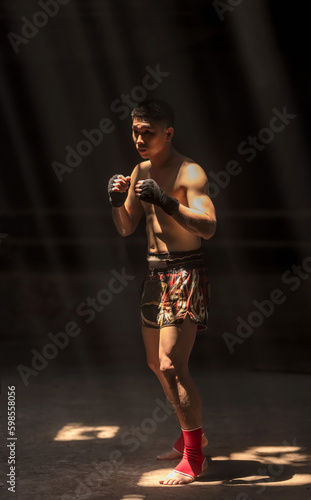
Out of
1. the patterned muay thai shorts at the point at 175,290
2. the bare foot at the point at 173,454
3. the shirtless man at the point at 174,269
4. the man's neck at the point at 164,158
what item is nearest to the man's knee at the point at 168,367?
the shirtless man at the point at 174,269

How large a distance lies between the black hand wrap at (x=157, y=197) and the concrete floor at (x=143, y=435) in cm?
146

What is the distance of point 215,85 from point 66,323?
345 centimetres

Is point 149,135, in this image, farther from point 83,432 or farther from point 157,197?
point 83,432

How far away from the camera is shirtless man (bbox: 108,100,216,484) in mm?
4219

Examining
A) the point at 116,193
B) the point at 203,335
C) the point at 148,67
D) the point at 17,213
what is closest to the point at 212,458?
the point at 116,193

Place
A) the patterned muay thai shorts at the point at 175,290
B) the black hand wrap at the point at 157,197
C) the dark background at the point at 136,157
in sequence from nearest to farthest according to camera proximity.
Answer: the black hand wrap at the point at 157,197 → the patterned muay thai shorts at the point at 175,290 → the dark background at the point at 136,157

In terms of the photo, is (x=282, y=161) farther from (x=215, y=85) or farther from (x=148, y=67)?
(x=148, y=67)

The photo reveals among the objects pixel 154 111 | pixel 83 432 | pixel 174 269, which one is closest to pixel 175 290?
pixel 174 269

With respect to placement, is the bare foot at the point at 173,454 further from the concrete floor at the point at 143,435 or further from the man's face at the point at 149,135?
the man's face at the point at 149,135

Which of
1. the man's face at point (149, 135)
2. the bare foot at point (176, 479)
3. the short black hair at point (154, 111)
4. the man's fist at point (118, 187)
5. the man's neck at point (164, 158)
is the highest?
the short black hair at point (154, 111)

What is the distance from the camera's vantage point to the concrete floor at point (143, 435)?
4152mm

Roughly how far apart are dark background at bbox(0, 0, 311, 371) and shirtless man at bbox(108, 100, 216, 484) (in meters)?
3.35

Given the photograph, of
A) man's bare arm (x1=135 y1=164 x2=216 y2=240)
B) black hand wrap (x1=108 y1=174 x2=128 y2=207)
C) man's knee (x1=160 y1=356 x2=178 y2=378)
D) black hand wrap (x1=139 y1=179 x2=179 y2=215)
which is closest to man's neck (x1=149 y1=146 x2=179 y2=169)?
man's bare arm (x1=135 y1=164 x2=216 y2=240)

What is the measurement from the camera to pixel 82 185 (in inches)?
396
